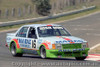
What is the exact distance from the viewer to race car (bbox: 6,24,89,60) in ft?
38.1

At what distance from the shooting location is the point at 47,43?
11.8 m

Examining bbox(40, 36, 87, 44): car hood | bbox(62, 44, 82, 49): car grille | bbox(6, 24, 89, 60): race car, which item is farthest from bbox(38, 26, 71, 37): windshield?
bbox(62, 44, 82, 49): car grille

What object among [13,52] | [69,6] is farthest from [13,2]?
[13,52]

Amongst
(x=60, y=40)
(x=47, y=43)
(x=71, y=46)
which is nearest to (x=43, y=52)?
(x=47, y=43)

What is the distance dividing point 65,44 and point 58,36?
92cm

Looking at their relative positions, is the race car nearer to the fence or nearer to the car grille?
the car grille

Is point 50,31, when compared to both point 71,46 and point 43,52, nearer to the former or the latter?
point 43,52

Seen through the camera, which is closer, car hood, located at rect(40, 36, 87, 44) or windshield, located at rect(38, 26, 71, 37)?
car hood, located at rect(40, 36, 87, 44)

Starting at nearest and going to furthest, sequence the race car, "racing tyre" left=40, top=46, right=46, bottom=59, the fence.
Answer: the race car < "racing tyre" left=40, top=46, right=46, bottom=59 < the fence

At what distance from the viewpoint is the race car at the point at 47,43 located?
11609 millimetres

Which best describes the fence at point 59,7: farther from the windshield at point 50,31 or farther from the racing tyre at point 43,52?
the racing tyre at point 43,52

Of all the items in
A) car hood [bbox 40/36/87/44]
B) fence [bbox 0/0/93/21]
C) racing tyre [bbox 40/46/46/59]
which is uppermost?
fence [bbox 0/0/93/21]

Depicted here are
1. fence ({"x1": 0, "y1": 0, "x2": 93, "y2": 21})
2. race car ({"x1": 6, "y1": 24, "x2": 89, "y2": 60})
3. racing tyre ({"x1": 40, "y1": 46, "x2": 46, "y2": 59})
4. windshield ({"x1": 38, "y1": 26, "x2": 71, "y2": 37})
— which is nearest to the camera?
race car ({"x1": 6, "y1": 24, "x2": 89, "y2": 60})

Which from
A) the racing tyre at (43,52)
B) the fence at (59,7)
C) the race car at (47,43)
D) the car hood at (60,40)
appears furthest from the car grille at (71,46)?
the fence at (59,7)
